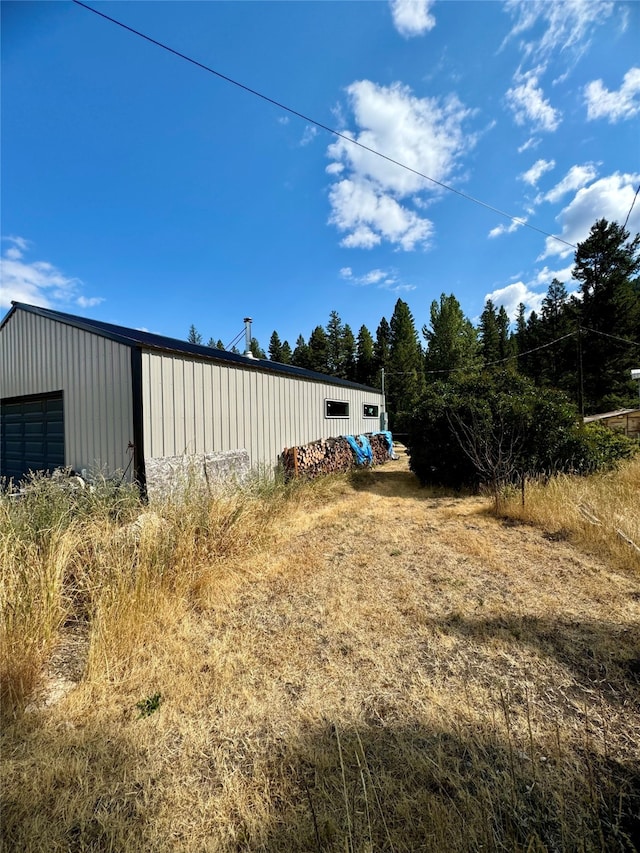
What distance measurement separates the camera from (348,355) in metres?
32.8

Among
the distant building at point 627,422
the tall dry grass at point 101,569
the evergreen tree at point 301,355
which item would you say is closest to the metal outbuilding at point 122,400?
the tall dry grass at point 101,569

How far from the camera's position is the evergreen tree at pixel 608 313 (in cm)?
1794

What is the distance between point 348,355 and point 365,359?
2.70 m

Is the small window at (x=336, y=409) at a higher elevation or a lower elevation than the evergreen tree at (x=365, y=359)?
lower

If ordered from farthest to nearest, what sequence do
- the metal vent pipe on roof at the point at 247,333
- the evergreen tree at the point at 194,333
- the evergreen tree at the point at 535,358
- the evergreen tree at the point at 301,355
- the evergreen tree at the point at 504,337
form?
the evergreen tree at the point at 194,333
the evergreen tree at the point at 301,355
the evergreen tree at the point at 504,337
the evergreen tree at the point at 535,358
the metal vent pipe on roof at the point at 247,333

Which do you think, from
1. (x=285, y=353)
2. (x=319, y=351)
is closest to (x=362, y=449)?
(x=319, y=351)

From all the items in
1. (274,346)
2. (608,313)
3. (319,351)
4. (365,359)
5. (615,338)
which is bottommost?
(615,338)

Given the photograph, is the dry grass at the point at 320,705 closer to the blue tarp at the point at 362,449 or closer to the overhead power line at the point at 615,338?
the blue tarp at the point at 362,449

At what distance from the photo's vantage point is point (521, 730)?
1550mm

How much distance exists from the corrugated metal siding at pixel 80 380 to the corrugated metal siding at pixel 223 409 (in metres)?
0.37

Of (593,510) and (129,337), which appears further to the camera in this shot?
(129,337)

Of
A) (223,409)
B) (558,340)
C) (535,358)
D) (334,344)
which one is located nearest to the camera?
(223,409)

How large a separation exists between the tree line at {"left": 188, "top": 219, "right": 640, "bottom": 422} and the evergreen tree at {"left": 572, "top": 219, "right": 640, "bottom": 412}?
45 mm

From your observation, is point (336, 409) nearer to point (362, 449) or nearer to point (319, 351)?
point (362, 449)
